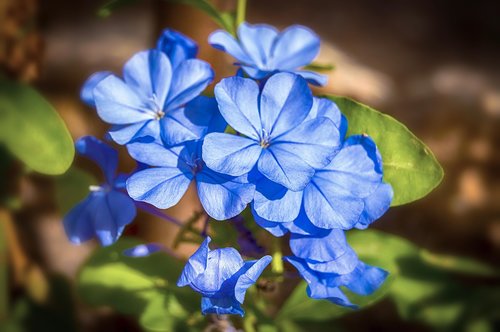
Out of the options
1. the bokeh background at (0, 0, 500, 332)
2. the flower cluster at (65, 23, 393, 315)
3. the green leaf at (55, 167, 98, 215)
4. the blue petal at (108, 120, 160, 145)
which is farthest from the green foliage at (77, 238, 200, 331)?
the bokeh background at (0, 0, 500, 332)

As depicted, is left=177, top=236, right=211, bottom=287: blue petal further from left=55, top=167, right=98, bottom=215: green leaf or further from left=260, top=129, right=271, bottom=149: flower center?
left=55, top=167, right=98, bottom=215: green leaf

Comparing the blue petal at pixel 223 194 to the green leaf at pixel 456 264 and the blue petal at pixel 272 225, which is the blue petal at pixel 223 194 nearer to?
the blue petal at pixel 272 225

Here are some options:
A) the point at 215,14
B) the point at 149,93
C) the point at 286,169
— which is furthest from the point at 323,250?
the point at 215,14

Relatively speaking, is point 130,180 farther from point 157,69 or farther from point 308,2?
point 308,2

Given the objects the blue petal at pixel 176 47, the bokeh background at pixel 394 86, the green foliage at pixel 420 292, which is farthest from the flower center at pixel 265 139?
the bokeh background at pixel 394 86

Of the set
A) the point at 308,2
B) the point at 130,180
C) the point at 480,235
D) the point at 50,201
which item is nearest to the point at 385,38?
the point at 308,2

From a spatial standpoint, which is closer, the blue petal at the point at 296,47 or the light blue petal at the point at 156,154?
the light blue petal at the point at 156,154

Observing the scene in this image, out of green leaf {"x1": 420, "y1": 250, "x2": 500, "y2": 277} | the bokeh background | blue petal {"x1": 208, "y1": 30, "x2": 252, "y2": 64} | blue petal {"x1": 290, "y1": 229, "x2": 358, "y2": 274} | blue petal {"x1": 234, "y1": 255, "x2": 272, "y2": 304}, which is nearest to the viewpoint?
blue petal {"x1": 234, "y1": 255, "x2": 272, "y2": 304}
